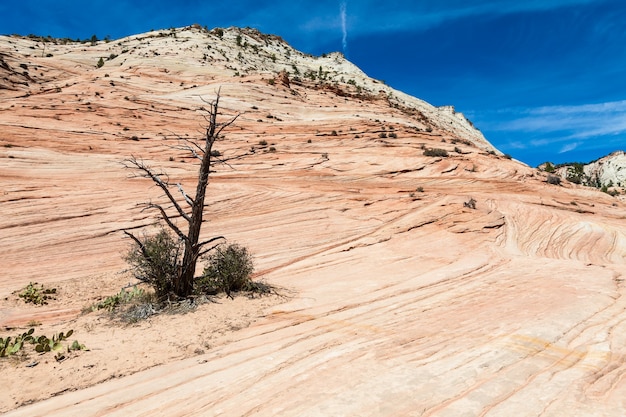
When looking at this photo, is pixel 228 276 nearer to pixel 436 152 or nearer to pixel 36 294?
pixel 36 294

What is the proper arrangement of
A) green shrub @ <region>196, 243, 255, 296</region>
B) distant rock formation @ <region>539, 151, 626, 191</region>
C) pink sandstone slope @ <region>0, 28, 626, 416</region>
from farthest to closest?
distant rock formation @ <region>539, 151, 626, 191</region>
green shrub @ <region>196, 243, 255, 296</region>
pink sandstone slope @ <region>0, 28, 626, 416</region>

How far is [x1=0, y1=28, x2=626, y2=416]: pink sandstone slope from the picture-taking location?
5.61 metres

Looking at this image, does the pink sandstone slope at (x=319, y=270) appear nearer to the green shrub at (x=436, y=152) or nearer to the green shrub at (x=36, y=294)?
the green shrub at (x=36, y=294)

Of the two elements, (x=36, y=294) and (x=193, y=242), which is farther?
(x=36, y=294)

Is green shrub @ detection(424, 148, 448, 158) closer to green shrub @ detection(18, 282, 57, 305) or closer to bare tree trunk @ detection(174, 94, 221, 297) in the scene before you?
bare tree trunk @ detection(174, 94, 221, 297)

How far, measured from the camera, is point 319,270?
13.3 metres

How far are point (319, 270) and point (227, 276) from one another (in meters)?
3.52

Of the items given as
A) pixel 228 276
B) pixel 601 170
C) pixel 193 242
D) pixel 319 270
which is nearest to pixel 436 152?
pixel 319 270

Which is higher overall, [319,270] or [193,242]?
[193,242]

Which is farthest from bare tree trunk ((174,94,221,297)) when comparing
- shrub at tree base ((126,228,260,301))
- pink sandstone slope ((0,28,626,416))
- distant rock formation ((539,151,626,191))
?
distant rock formation ((539,151,626,191))

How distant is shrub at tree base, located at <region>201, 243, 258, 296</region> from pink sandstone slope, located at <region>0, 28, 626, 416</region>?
73cm

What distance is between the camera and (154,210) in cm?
1672

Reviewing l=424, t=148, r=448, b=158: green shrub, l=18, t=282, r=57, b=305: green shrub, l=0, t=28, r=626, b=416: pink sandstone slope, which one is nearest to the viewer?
l=0, t=28, r=626, b=416: pink sandstone slope

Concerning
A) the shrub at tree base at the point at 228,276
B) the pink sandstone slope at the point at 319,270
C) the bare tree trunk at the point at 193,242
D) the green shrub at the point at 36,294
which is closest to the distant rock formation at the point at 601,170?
the pink sandstone slope at the point at 319,270
